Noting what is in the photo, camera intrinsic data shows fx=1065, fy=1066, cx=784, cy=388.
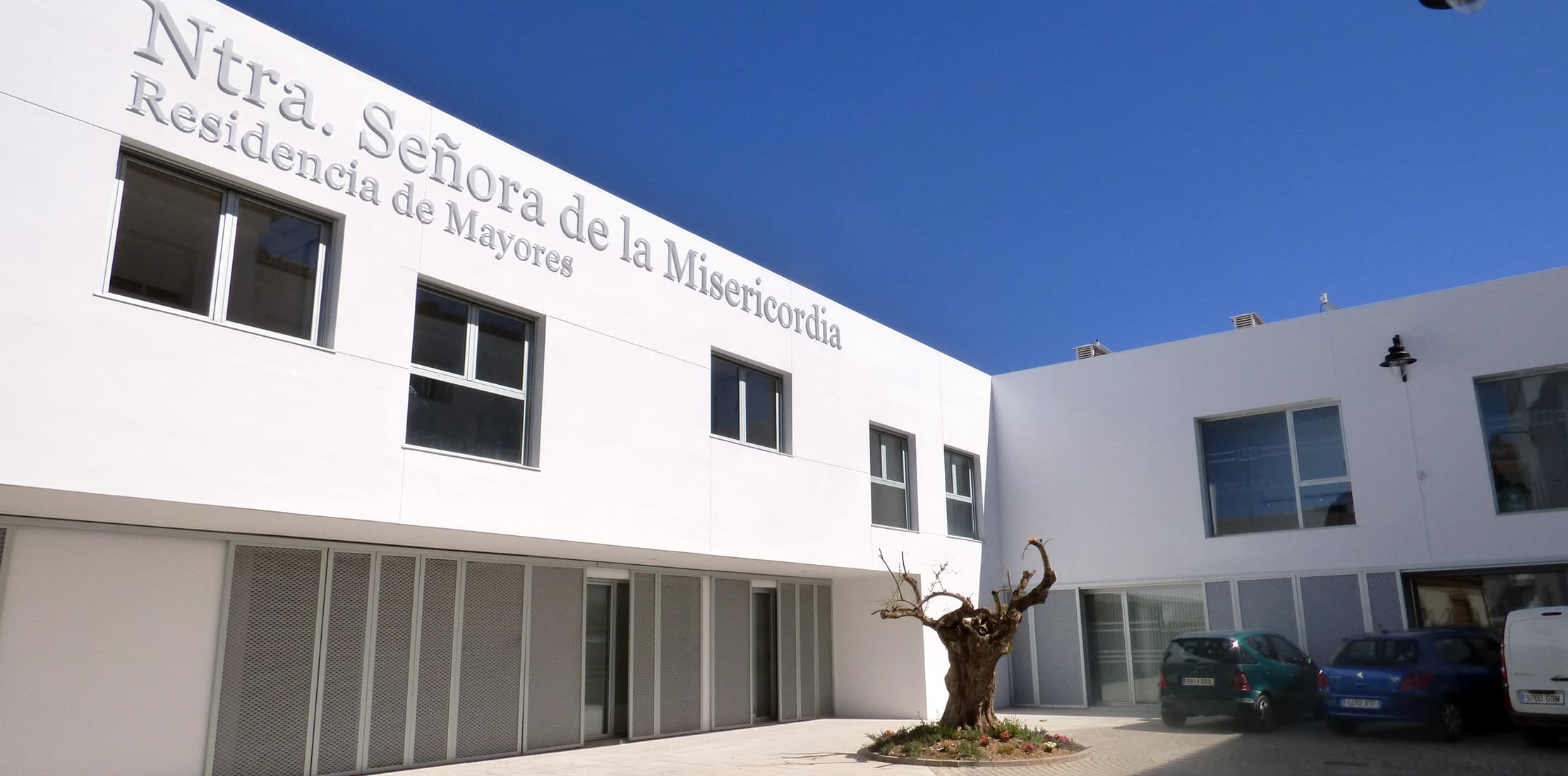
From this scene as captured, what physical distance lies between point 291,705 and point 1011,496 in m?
12.8

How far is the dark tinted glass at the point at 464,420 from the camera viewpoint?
9898 millimetres

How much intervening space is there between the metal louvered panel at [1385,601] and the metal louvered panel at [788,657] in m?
8.32

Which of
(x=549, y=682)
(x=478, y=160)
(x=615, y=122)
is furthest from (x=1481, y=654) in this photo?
(x=478, y=160)

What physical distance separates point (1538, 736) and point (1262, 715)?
2.86 metres

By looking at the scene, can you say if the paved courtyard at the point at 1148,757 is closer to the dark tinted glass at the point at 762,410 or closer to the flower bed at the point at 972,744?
the flower bed at the point at 972,744

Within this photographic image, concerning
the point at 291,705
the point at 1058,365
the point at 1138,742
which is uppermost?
the point at 1058,365

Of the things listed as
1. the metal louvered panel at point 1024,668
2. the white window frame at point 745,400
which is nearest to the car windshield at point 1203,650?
the metal louvered panel at point 1024,668

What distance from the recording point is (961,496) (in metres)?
18.5

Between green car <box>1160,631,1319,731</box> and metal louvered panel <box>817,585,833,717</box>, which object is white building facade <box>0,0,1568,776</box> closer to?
metal louvered panel <box>817,585,833,717</box>

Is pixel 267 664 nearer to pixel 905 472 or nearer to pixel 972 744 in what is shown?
pixel 972 744

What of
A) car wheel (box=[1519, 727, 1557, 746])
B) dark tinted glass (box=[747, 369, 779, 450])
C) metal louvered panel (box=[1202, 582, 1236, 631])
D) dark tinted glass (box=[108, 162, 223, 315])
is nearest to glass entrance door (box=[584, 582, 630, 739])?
dark tinted glass (box=[747, 369, 779, 450])

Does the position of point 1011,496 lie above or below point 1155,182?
below

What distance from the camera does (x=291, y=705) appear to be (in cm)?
998

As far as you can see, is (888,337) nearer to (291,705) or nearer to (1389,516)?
(1389,516)
